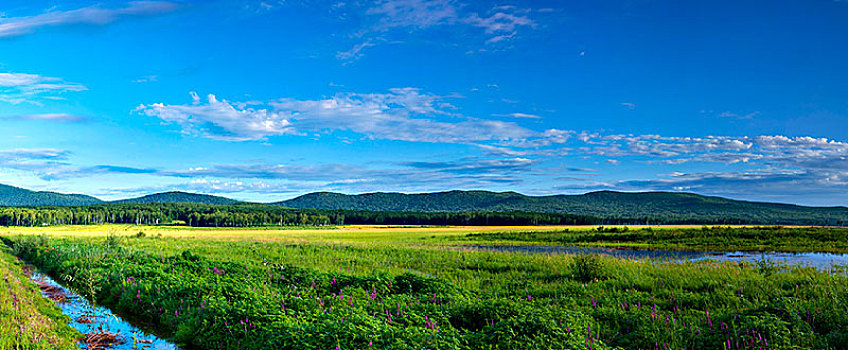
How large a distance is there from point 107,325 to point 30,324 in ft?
8.72

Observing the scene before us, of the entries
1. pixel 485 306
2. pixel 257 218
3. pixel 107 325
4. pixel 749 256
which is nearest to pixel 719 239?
pixel 749 256

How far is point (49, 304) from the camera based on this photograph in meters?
15.0

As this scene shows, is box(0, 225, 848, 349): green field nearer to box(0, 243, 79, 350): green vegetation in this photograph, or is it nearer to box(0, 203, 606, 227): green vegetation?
box(0, 243, 79, 350): green vegetation

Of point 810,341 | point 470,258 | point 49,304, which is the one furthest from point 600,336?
point 470,258

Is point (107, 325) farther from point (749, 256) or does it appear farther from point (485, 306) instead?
point (749, 256)

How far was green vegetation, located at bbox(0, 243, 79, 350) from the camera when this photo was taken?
9.59m

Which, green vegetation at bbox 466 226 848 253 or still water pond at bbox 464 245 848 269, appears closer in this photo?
still water pond at bbox 464 245 848 269

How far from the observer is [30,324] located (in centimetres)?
1080

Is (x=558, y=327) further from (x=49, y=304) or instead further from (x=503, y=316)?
(x=49, y=304)

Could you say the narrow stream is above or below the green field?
below

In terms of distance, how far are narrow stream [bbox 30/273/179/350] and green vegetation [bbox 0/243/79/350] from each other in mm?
505

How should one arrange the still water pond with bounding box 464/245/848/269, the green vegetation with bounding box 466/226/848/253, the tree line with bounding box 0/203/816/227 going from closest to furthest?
1. the still water pond with bounding box 464/245/848/269
2. the green vegetation with bounding box 466/226/848/253
3. the tree line with bounding box 0/203/816/227

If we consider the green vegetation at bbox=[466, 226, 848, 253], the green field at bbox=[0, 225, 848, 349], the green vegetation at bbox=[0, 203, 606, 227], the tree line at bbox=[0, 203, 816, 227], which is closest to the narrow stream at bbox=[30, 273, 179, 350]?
the green field at bbox=[0, 225, 848, 349]

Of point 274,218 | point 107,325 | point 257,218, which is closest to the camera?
point 107,325
